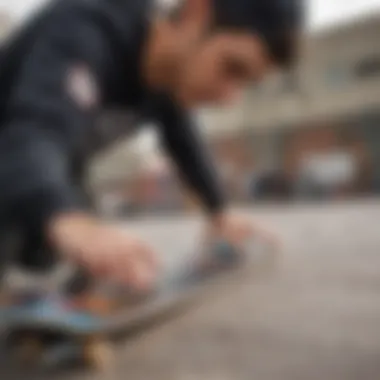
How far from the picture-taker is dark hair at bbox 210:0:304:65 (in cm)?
40

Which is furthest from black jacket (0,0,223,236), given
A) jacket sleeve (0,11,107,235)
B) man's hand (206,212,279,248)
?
man's hand (206,212,279,248)

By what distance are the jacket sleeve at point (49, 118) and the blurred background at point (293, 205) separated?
0.06m

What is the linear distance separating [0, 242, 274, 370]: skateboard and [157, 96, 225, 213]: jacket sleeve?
0.54ft

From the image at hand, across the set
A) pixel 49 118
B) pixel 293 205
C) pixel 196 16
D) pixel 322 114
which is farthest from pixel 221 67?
pixel 293 205

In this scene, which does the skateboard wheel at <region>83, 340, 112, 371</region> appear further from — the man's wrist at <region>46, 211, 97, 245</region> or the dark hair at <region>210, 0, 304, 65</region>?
the dark hair at <region>210, 0, 304, 65</region>

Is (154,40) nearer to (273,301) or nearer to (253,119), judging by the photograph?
(273,301)

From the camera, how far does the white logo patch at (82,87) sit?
0.37 meters

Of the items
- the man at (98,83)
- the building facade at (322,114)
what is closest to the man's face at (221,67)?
the man at (98,83)

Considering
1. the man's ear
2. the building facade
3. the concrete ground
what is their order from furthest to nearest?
the building facade < the man's ear < the concrete ground

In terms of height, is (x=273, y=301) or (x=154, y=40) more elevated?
(x=154, y=40)

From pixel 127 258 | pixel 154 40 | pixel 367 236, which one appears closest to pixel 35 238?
pixel 127 258

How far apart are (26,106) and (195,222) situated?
1.61 feet

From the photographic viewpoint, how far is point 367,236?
0.68m

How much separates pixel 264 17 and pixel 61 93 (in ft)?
0.48
